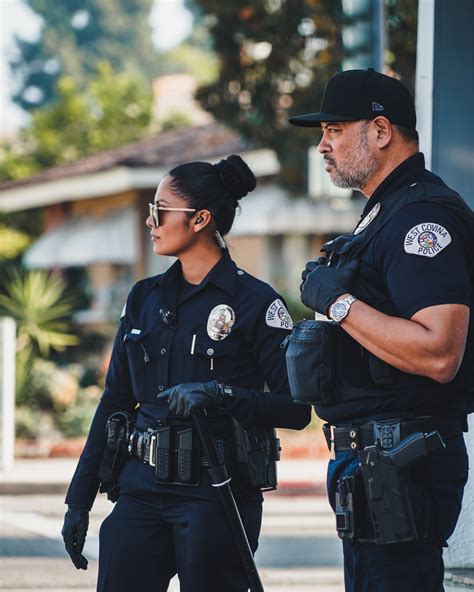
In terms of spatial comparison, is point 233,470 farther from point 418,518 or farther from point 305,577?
point 305,577

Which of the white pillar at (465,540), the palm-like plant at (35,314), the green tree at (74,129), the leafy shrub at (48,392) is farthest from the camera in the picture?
the green tree at (74,129)

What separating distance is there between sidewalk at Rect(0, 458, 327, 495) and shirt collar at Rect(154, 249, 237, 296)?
8.51m

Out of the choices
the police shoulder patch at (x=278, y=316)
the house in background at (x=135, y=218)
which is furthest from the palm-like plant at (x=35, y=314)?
the police shoulder patch at (x=278, y=316)

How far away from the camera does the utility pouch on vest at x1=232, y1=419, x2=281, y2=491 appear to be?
13.8 ft

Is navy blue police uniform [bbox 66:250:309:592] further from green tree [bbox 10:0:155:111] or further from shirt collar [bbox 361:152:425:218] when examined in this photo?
green tree [bbox 10:0:155:111]

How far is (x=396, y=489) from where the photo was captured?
135 inches

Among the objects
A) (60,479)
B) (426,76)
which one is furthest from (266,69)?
(426,76)

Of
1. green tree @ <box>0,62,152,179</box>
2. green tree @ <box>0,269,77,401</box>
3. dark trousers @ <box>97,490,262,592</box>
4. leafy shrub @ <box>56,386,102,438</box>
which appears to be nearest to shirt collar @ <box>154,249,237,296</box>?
dark trousers @ <box>97,490,262,592</box>

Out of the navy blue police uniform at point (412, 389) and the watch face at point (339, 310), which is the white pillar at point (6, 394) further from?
the watch face at point (339, 310)

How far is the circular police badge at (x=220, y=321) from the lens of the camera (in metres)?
4.33

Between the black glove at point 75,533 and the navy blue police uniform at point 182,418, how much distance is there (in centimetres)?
5

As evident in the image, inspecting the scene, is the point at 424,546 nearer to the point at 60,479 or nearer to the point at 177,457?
the point at 177,457

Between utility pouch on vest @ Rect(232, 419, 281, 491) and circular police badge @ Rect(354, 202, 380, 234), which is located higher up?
circular police badge @ Rect(354, 202, 380, 234)

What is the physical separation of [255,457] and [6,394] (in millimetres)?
10190
